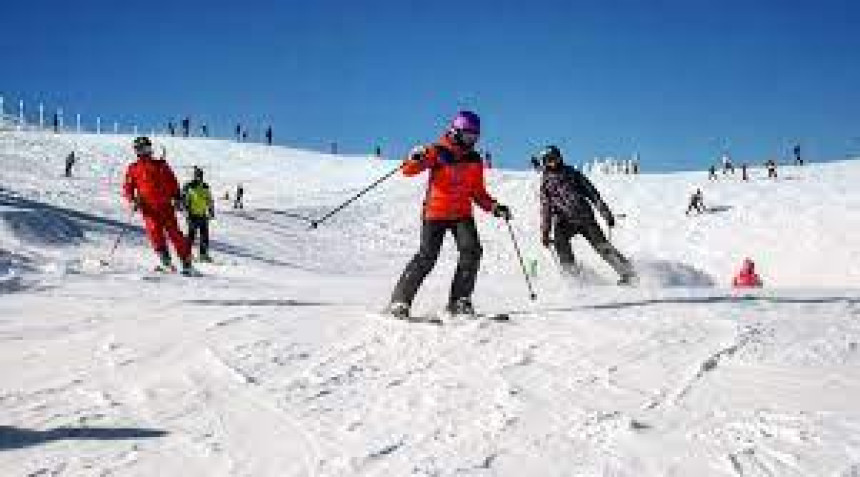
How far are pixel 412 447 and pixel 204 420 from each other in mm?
1324

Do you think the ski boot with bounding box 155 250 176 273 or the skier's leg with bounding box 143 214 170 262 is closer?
the skier's leg with bounding box 143 214 170 262

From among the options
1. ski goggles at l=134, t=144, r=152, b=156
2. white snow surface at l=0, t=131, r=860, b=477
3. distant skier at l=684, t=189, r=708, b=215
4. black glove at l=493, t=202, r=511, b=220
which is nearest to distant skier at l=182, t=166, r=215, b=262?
white snow surface at l=0, t=131, r=860, b=477

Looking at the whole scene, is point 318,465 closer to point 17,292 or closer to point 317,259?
point 17,292

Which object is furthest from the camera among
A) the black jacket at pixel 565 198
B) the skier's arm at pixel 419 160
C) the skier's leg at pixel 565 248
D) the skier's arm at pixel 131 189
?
the skier's arm at pixel 131 189

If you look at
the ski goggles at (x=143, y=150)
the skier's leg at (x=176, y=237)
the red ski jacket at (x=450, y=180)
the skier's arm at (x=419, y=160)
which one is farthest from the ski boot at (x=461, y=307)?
the skier's leg at (x=176, y=237)

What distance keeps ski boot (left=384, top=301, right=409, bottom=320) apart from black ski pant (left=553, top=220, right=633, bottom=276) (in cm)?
481

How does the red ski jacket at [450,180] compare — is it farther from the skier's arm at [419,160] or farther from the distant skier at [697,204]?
the distant skier at [697,204]

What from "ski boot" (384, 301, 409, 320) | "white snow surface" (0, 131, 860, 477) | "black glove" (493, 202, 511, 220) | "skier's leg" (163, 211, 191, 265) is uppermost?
"black glove" (493, 202, 511, 220)

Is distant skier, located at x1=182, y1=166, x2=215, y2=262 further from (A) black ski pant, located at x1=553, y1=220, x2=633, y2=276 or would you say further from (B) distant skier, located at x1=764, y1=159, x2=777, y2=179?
(B) distant skier, located at x1=764, y1=159, x2=777, y2=179

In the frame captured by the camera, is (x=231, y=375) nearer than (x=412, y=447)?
No

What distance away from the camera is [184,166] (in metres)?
60.5

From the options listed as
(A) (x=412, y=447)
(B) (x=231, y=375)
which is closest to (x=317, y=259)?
(B) (x=231, y=375)

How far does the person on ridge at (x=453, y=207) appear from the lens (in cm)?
1017

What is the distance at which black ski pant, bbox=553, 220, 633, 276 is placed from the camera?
14547 mm
